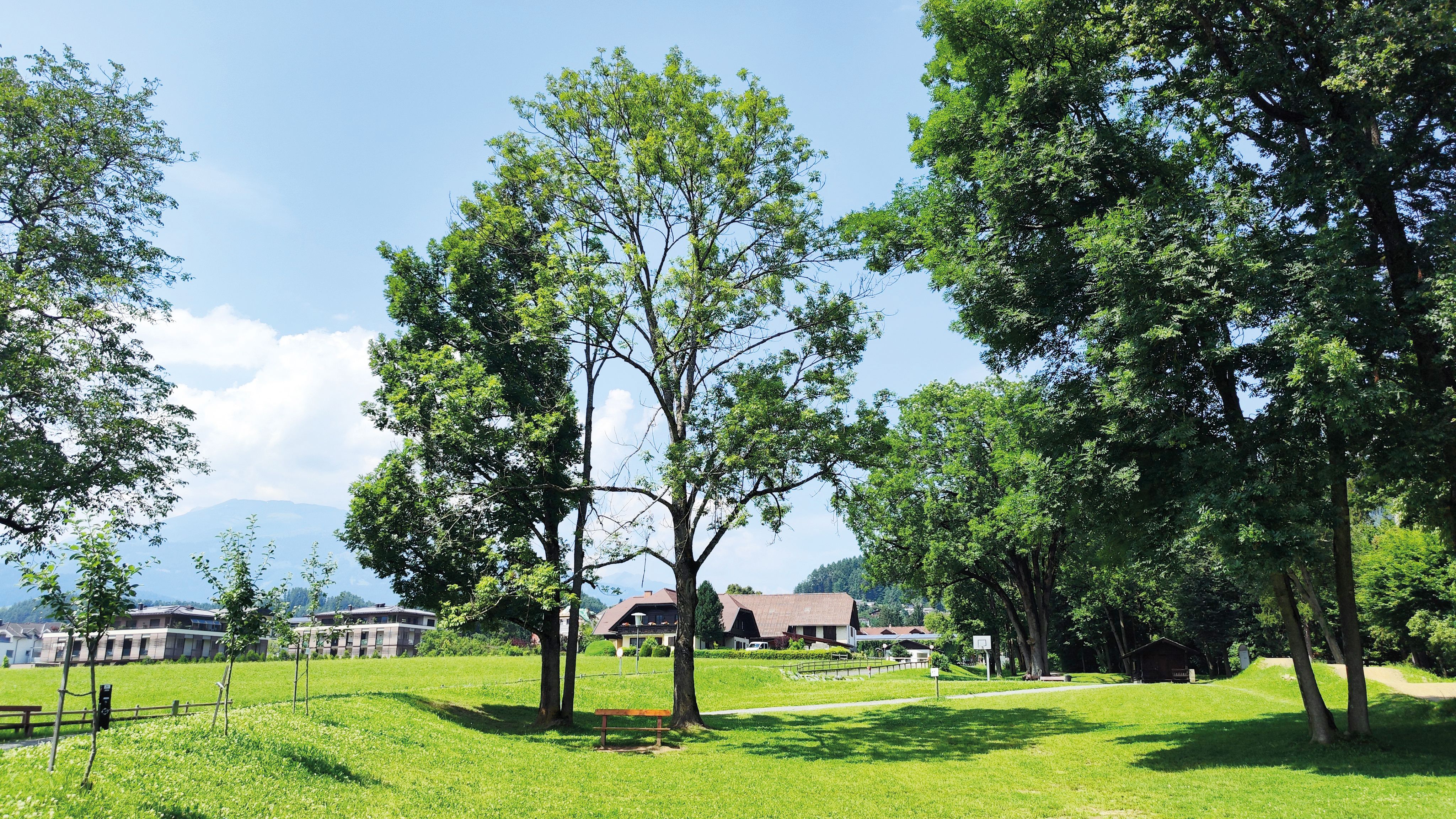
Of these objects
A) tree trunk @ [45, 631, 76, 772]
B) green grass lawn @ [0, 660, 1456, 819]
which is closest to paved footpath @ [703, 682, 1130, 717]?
green grass lawn @ [0, 660, 1456, 819]

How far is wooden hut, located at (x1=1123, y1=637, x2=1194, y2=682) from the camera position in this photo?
152ft

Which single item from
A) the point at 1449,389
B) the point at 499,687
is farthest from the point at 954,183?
the point at 499,687

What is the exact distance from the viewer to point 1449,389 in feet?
45.3

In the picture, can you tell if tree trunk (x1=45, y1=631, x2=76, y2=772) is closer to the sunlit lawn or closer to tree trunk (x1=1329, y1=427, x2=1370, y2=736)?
the sunlit lawn

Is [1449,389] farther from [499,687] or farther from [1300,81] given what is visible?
Answer: [499,687]

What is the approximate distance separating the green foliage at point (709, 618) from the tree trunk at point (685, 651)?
5103 centimetres

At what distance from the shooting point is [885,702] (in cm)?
3080

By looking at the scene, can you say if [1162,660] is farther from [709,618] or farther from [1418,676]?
[709,618]

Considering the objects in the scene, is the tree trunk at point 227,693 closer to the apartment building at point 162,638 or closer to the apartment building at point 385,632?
the apartment building at point 385,632

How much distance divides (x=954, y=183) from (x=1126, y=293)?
19.8 feet

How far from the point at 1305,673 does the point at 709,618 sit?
199 ft

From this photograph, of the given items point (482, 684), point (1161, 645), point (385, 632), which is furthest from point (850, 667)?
point (385, 632)

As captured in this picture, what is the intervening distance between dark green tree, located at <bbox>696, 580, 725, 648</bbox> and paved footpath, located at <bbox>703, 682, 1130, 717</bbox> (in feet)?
134

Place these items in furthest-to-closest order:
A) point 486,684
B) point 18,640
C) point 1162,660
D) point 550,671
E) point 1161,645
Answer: point 18,640
point 1161,645
point 1162,660
point 486,684
point 550,671
